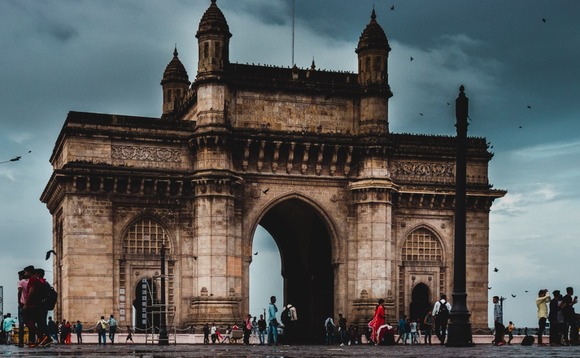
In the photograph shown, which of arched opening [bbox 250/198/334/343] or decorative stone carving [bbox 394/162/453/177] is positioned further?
arched opening [bbox 250/198/334/343]

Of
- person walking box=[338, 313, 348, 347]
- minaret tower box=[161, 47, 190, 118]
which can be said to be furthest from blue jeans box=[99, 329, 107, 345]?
minaret tower box=[161, 47, 190, 118]

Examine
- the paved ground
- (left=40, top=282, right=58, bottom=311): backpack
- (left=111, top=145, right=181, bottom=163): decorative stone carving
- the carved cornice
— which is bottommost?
the paved ground

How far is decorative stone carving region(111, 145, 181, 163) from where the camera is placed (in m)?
47.3

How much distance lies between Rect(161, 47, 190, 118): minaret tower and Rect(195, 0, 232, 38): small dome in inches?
423

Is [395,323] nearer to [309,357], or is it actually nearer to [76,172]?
[76,172]

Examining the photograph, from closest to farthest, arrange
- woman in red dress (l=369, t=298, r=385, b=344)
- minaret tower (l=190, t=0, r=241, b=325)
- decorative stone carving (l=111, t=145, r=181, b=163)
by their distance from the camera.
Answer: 1. woman in red dress (l=369, t=298, r=385, b=344)
2. minaret tower (l=190, t=0, r=241, b=325)
3. decorative stone carving (l=111, t=145, r=181, b=163)

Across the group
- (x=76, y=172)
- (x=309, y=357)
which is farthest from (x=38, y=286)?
(x=76, y=172)

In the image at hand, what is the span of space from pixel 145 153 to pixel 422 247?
46.3 feet

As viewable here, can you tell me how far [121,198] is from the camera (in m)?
47.3

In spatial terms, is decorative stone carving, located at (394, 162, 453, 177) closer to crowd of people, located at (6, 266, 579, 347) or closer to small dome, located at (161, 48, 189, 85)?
crowd of people, located at (6, 266, 579, 347)

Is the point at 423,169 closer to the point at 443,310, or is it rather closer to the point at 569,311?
the point at 443,310

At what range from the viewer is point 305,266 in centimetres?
5578

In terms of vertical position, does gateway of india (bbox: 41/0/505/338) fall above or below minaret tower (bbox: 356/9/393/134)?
below

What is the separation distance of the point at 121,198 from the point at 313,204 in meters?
8.76
